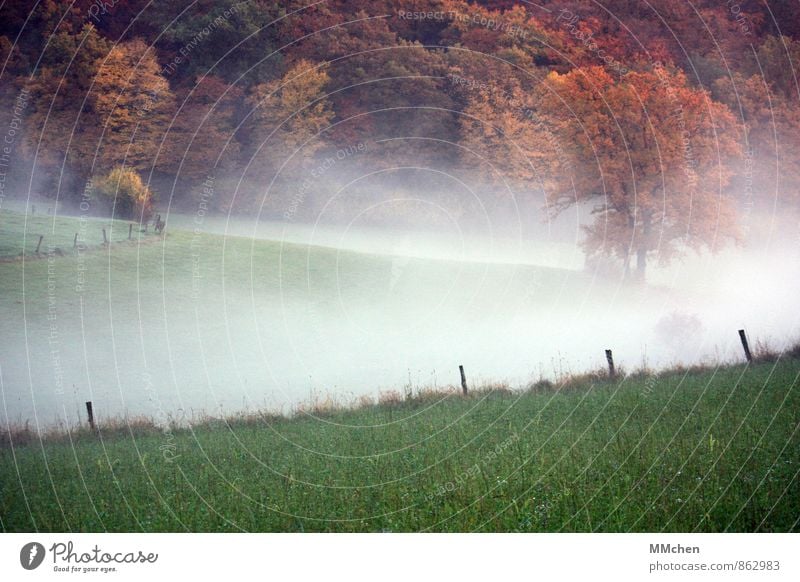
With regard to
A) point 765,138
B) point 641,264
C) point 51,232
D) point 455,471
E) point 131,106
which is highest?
point 131,106

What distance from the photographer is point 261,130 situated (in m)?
21.9

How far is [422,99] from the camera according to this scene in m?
22.6

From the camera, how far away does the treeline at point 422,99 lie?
1883 centimetres

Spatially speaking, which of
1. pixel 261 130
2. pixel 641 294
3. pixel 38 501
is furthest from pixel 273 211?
pixel 38 501

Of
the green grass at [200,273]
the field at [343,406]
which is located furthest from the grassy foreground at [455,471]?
the green grass at [200,273]

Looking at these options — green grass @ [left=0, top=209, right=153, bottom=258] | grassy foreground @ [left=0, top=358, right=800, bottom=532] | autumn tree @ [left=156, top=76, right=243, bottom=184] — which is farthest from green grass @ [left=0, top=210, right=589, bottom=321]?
grassy foreground @ [left=0, top=358, right=800, bottom=532]

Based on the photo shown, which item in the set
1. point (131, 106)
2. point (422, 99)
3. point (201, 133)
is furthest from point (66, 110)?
point (422, 99)

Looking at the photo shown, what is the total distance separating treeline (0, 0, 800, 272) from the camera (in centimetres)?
1883

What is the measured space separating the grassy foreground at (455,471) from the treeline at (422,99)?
28.5 ft

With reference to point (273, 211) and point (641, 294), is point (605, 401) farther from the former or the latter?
point (273, 211)

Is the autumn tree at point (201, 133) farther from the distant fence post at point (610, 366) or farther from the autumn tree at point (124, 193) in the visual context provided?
the distant fence post at point (610, 366)

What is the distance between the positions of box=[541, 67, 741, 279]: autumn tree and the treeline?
64 millimetres
